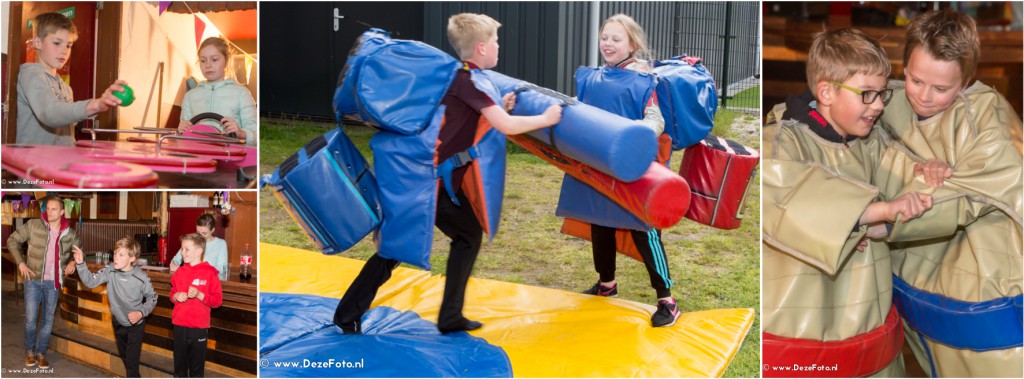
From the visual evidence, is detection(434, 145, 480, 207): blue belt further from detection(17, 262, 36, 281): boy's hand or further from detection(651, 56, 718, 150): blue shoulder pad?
detection(17, 262, 36, 281): boy's hand

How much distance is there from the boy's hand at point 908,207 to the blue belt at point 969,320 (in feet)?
1.62

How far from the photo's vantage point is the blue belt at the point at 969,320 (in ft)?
10.8

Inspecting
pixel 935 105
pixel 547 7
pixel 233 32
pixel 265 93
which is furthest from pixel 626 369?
pixel 265 93

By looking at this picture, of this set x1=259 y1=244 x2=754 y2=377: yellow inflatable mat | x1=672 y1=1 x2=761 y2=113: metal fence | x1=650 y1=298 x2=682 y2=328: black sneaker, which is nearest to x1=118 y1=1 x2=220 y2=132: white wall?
x1=259 y1=244 x2=754 y2=377: yellow inflatable mat

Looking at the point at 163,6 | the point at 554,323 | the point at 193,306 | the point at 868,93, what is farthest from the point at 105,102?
the point at 868,93

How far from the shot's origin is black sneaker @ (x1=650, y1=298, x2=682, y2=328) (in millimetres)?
4301

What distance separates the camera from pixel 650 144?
3572 mm

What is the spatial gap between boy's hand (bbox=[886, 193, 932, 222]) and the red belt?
48 cm

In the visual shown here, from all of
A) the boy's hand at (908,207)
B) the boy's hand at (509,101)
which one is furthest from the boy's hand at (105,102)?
the boy's hand at (908,207)

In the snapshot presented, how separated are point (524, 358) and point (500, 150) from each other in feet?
2.87

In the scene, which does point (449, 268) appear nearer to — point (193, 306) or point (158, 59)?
point (193, 306)

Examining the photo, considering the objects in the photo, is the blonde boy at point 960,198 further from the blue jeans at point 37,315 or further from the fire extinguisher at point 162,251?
the blue jeans at point 37,315

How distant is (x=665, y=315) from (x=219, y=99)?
2248mm

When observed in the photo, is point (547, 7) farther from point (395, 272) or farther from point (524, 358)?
point (524, 358)
